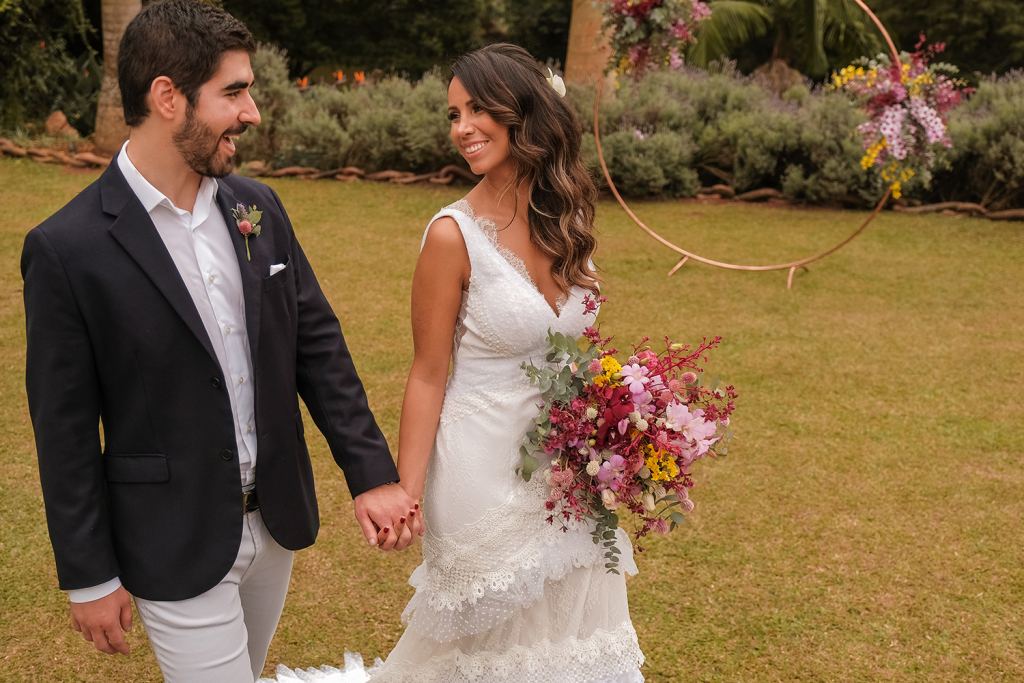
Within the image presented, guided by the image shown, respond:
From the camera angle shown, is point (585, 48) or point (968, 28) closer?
point (585, 48)

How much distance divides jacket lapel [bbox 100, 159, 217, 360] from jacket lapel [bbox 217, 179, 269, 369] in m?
0.13

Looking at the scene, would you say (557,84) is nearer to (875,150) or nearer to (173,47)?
(173,47)

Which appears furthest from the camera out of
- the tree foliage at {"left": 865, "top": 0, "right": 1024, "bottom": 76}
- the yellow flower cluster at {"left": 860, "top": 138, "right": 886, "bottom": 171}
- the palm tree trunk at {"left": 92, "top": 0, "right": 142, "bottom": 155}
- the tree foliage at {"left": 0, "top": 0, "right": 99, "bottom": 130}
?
the tree foliage at {"left": 865, "top": 0, "right": 1024, "bottom": 76}

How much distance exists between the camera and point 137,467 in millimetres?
2080

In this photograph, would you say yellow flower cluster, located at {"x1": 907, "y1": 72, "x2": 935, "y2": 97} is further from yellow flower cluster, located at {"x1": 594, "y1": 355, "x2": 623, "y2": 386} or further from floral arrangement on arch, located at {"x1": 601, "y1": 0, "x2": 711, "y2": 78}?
yellow flower cluster, located at {"x1": 594, "y1": 355, "x2": 623, "y2": 386}

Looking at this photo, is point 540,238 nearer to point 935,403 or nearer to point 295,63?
A: point 935,403

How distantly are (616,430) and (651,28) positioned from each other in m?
→ 7.08

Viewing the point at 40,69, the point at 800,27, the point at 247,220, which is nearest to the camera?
the point at 247,220

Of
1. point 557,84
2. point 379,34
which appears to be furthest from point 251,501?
point 379,34

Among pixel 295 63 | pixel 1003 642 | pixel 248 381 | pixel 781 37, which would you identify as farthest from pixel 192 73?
pixel 295 63

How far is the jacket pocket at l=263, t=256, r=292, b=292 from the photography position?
220 centimetres

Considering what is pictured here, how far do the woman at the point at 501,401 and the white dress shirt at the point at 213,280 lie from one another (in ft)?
1.61

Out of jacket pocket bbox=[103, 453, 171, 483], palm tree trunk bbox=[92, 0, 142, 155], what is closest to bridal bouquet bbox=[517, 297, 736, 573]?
jacket pocket bbox=[103, 453, 171, 483]

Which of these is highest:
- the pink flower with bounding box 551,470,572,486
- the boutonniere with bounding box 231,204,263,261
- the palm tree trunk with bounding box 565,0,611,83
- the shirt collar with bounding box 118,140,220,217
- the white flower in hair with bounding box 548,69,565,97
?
the white flower in hair with bounding box 548,69,565,97
